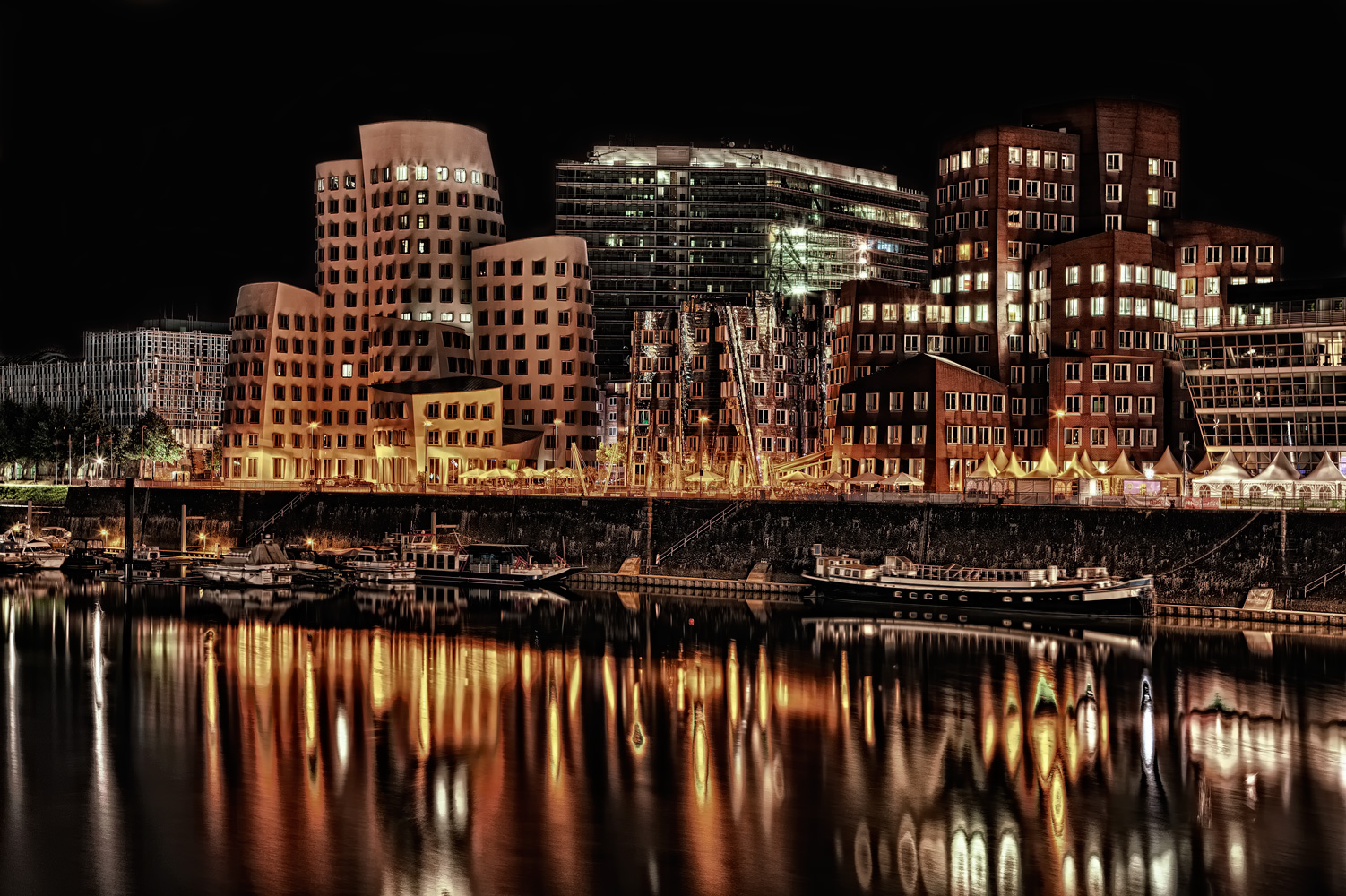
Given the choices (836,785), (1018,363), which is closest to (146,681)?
(836,785)

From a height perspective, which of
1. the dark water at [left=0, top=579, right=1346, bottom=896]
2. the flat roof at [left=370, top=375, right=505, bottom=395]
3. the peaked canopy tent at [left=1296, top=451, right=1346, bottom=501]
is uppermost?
the flat roof at [left=370, top=375, right=505, bottom=395]

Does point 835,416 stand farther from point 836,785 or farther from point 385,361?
point 836,785

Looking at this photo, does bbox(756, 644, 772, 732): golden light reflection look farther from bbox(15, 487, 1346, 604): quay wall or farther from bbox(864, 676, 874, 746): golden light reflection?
bbox(15, 487, 1346, 604): quay wall

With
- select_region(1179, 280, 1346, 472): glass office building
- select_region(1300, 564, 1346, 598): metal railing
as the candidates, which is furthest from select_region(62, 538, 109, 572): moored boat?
select_region(1300, 564, 1346, 598): metal railing

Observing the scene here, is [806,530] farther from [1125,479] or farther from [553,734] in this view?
[553,734]

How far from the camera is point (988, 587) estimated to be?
101250 mm

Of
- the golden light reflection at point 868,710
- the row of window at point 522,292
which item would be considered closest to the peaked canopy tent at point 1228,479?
the golden light reflection at point 868,710

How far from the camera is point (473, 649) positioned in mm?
86500

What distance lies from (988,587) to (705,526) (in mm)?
26770

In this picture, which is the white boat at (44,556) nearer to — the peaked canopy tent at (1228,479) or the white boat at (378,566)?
the white boat at (378,566)

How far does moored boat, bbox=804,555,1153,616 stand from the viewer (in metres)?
96.5

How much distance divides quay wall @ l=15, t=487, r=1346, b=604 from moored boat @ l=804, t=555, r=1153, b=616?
288 cm

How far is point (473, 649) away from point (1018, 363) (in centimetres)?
7191

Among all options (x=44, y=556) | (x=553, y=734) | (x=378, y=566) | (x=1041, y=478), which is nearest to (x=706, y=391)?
(x=1041, y=478)
